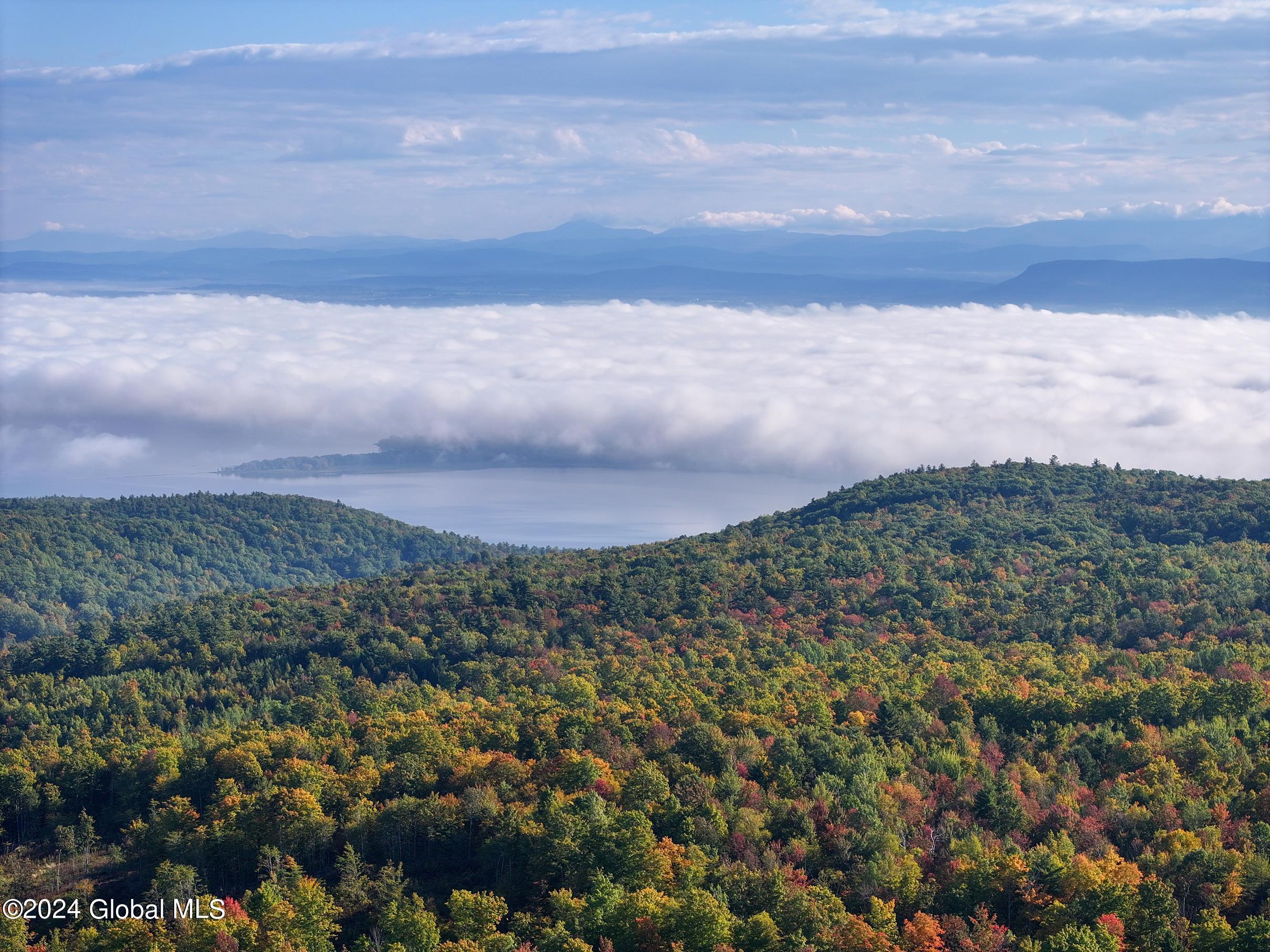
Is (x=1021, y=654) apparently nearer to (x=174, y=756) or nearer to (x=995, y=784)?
(x=995, y=784)

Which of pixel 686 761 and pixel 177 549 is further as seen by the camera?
pixel 177 549

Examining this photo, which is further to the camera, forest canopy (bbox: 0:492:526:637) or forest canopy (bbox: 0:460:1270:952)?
forest canopy (bbox: 0:492:526:637)

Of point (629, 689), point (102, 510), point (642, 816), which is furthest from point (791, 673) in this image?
point (102, 510)

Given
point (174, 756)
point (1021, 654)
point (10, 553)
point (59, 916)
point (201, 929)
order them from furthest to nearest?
point (10, 553), point (1021, 654), point (174, 756), point (59, 916), point (201, 929)

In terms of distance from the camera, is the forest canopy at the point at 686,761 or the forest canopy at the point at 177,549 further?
the forest canopy at the point at 177,549

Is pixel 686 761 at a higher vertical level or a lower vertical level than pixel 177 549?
lower

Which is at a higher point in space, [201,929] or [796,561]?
[796,561]

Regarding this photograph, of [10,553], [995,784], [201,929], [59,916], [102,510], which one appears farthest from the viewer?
[102,510]

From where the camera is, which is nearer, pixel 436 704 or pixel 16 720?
pixel 436 704
